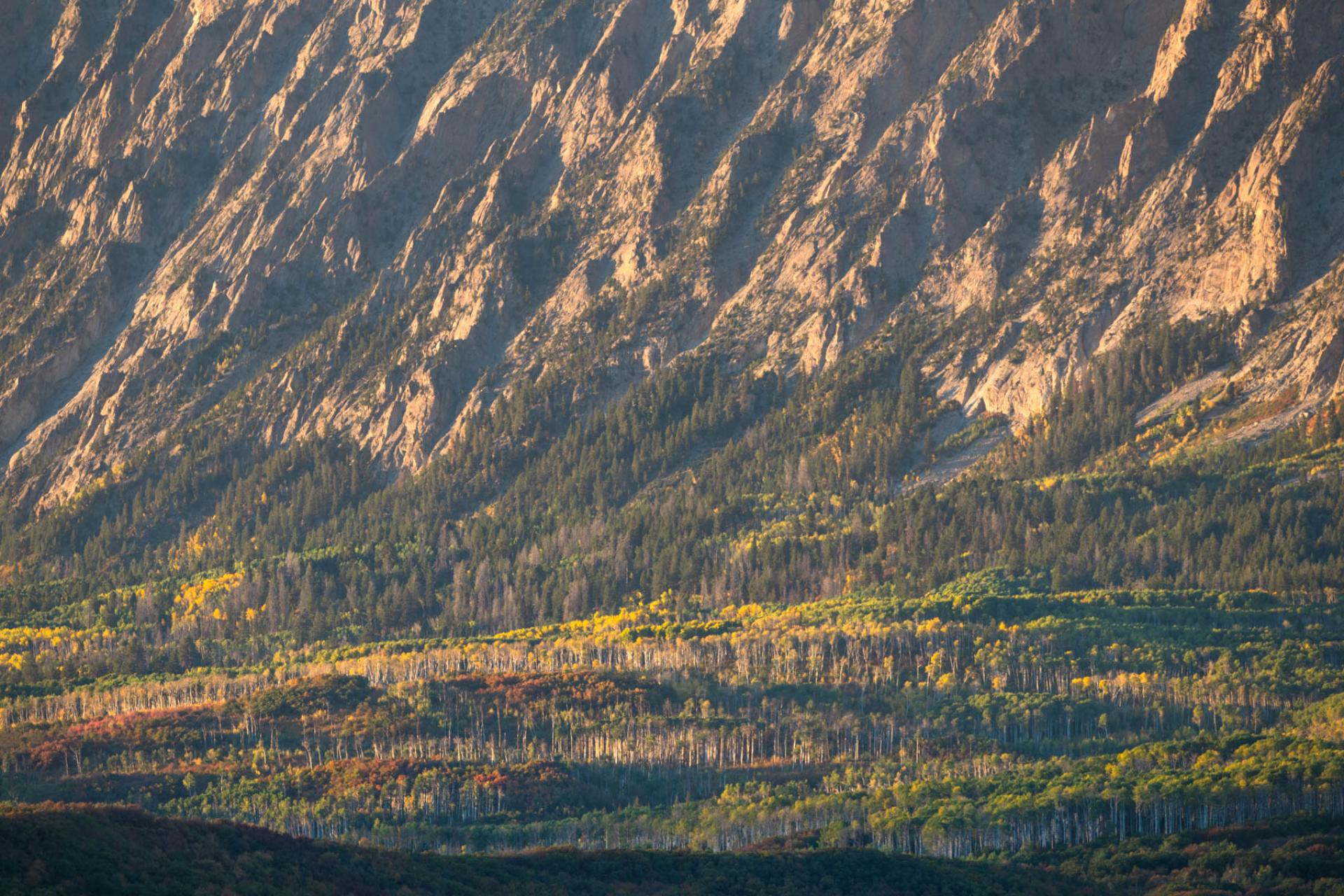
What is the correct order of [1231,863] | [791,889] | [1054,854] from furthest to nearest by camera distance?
[1054,854] → [1231,863] → [791,889]

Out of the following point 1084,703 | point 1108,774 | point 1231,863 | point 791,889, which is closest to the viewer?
point 791,889

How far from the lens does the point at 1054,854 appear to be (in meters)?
146

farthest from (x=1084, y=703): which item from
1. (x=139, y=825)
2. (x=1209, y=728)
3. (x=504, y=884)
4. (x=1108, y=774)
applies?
(x=139, y=825)

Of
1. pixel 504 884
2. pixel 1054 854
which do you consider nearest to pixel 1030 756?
pixel 1054 854

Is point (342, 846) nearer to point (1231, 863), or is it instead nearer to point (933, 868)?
Answer: point (933, 868)

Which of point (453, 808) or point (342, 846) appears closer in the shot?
point (342, 846)

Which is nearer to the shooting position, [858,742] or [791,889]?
[791,889]

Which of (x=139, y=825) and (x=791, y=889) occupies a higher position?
(x=139, y=825)

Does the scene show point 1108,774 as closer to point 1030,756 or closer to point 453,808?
point 1030,756

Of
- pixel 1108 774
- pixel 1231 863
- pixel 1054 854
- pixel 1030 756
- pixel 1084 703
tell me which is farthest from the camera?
pixel 1084 703

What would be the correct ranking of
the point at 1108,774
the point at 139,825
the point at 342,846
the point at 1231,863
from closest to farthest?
the point at 139,825
the point at 342,846
the point at 1231,863
the point at 1108,774

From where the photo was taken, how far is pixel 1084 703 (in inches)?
7761

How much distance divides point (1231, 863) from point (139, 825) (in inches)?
3021

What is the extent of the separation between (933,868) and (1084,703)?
69.0 m
